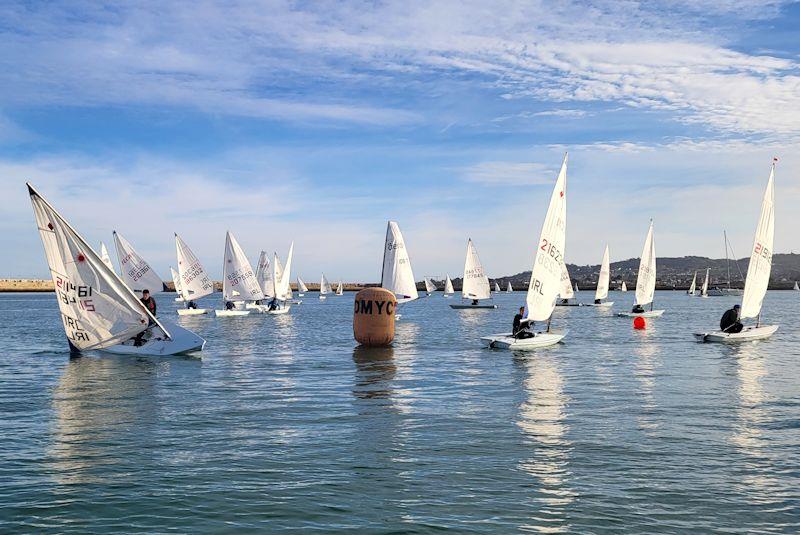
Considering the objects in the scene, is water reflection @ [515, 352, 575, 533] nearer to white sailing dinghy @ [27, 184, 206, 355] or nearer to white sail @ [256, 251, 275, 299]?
white sailing dinghy @ [27, 184, 206, 355]

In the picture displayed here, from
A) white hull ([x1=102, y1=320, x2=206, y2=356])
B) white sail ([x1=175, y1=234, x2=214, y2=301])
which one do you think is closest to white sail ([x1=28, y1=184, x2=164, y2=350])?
white hull ([x1=102, y1=320, x2=206, y2=356])

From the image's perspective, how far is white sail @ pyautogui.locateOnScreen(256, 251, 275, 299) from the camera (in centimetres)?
8369

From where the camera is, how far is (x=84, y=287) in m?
29.8

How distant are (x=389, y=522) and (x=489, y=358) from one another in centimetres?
2356

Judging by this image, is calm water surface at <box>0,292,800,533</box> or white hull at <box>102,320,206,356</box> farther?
white hull at <box>102,320,206,356</box>

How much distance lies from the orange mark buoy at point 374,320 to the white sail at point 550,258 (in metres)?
7.03

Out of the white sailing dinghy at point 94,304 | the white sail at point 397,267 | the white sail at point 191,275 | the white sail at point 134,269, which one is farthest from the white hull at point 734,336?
the white sail at point 191,275

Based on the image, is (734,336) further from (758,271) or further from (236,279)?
(236,279)

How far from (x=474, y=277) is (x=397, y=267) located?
1357 inches

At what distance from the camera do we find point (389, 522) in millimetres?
10789

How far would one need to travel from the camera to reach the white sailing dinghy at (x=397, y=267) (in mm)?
57969

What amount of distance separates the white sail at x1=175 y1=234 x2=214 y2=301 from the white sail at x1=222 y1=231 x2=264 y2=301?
1853 millimetres

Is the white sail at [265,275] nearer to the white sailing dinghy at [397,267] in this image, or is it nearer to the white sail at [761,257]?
the white sailing dinghy at [397,267]

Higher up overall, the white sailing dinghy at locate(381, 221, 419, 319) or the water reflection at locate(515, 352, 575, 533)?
the white sailing dinghy at locate(381, 221, 419, 319)
